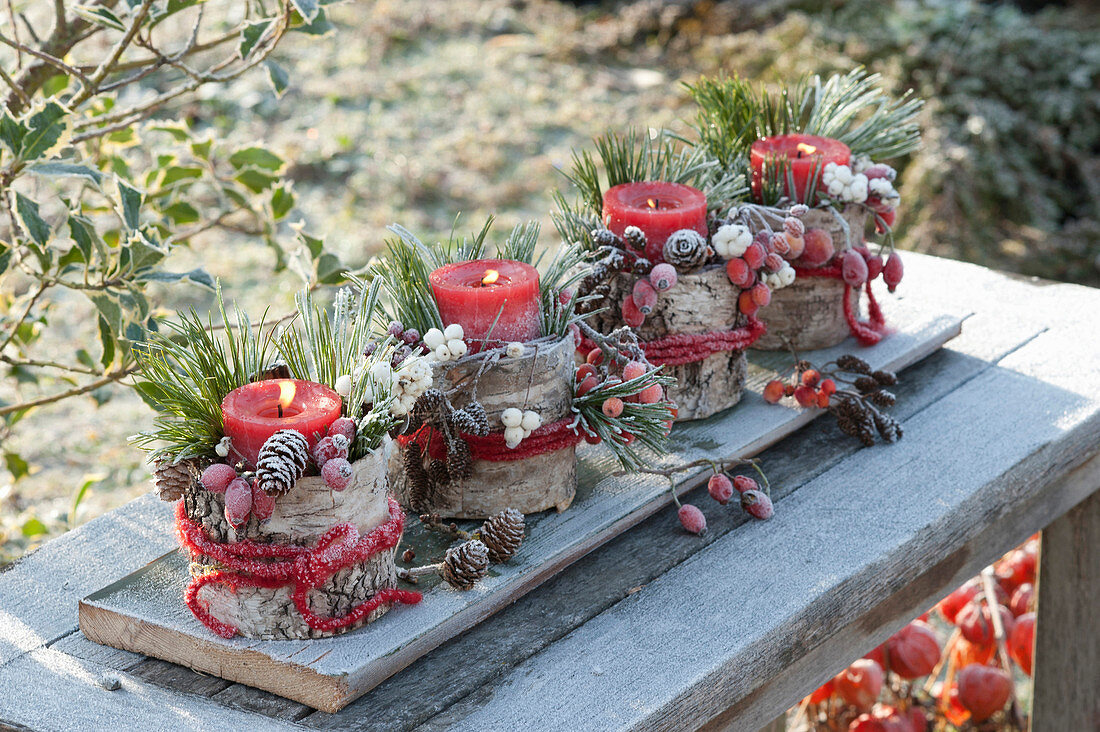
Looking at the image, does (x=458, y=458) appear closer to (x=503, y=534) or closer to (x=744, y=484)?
(x=503, y=534)

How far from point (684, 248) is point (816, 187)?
0.83 feet

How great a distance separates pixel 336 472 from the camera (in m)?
0.77

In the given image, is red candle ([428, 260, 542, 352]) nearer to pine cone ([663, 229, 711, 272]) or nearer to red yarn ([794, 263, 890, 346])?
pine cone ([663, 229, 711, 272])

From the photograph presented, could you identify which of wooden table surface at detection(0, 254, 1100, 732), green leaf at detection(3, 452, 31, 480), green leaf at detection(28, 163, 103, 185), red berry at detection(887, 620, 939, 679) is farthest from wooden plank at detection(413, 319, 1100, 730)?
green leaf at detection(3, 452, 31, 480)

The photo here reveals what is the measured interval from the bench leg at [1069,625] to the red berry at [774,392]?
0.57 meters

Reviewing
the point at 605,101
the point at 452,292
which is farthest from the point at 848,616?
the point at 605,101

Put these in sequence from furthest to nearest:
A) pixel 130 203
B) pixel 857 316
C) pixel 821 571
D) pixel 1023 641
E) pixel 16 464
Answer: pixel 1023 641 < pixel 16 464 < pixel 857 316 < pixel 130 203 < pixel 821 571

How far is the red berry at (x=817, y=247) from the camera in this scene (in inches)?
47.6

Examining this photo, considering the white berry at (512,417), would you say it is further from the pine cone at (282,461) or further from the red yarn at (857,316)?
the red yarn at (857,316)

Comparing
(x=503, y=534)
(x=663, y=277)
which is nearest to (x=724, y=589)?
(x=503, y=534)

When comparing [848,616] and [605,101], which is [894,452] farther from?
[605,101]

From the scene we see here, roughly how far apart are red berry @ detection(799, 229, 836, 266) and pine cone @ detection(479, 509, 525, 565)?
1.62 ft

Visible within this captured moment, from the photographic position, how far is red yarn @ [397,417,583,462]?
956mm

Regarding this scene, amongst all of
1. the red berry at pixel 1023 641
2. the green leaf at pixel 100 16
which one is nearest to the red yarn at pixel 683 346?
the green leaf at pixel 100 16
